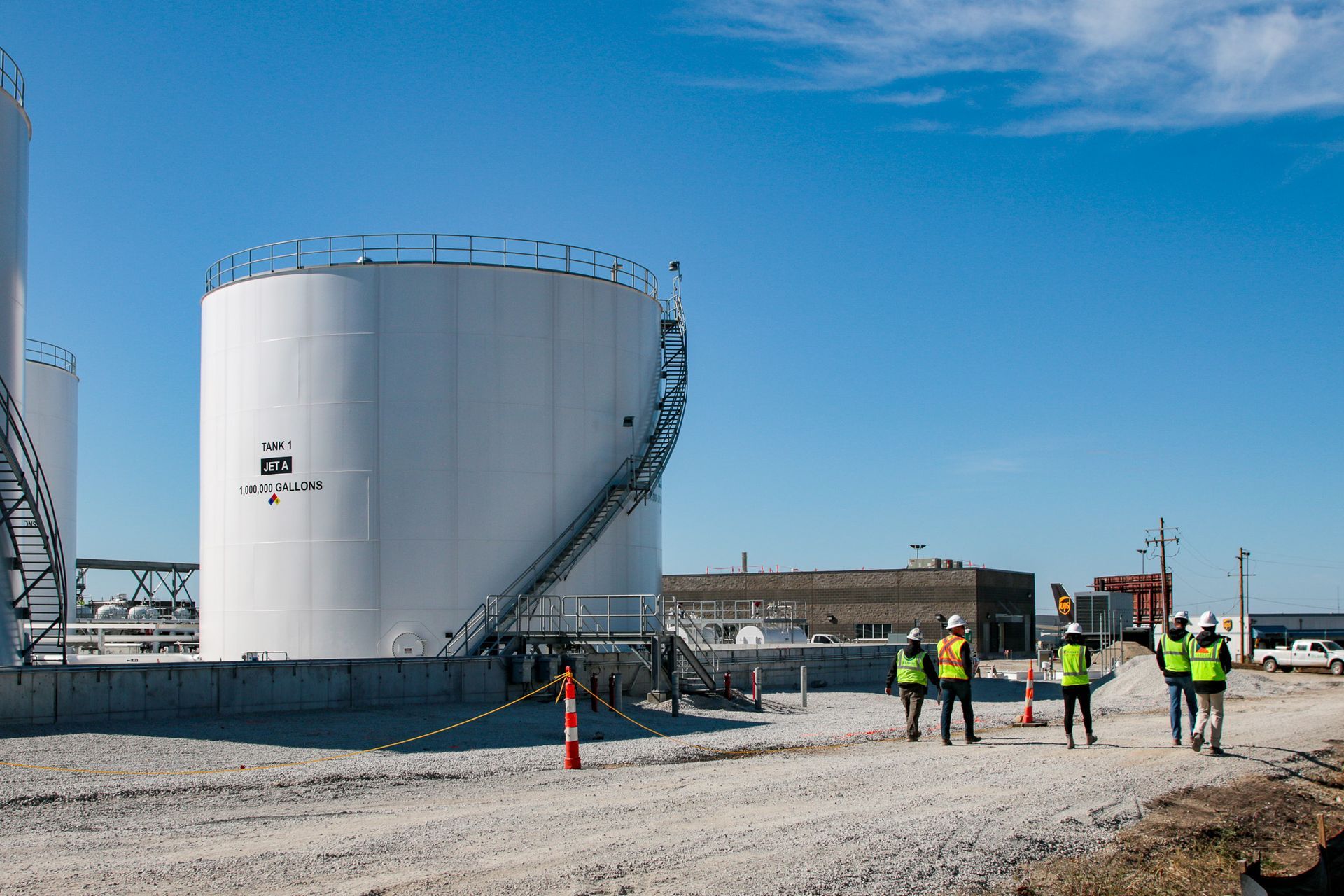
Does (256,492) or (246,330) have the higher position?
(246,330)

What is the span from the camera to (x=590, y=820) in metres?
10.2

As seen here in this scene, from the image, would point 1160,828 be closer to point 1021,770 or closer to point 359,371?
point 1021,770

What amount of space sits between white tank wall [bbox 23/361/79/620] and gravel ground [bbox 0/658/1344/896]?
24652 millimetres

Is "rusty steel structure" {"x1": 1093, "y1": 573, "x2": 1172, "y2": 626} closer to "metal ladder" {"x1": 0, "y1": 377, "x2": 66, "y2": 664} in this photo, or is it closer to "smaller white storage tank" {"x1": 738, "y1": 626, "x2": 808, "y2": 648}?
"smaller white storage tank" {"x1": 738, "y1": 626, "x2": 808, "y2": 648}

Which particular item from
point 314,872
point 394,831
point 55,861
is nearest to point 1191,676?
point 394,831

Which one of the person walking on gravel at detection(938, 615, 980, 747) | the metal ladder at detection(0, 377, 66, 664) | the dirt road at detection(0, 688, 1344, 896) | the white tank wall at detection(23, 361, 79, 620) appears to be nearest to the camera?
the dirt road at detection(0, 688, 1344, 896)

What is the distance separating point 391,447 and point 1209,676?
674 inches

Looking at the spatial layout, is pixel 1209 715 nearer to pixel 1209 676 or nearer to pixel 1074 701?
pixel 1209 676

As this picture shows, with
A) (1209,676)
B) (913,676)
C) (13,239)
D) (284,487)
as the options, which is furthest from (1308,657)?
(13,239)

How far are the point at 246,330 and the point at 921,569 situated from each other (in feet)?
157

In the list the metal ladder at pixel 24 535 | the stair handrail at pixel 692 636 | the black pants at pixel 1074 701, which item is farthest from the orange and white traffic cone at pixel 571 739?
the metal ladder at pixel 24 535

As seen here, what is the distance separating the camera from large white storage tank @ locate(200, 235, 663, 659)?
26.5 metres

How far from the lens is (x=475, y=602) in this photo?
2670cm

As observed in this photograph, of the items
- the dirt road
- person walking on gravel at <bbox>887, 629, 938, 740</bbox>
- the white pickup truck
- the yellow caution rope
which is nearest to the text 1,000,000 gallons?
the dirt road
